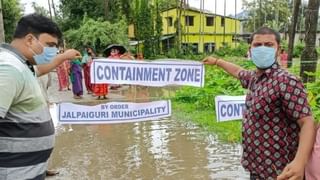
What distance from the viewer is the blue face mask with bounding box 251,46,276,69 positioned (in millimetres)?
2818

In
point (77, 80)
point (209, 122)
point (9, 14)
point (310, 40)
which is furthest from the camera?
point (9, 14)

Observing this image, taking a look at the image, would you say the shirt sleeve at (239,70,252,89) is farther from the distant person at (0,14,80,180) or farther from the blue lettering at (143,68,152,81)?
the blue lettering at (143,68,152,81)

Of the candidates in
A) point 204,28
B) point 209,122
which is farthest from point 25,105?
point 204,28

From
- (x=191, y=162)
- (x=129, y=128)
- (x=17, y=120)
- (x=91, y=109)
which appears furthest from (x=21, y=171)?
(x=129, y=128)

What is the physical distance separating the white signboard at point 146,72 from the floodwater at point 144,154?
1363mm

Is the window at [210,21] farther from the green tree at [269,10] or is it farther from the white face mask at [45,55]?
→ the white face mask at [45,55]

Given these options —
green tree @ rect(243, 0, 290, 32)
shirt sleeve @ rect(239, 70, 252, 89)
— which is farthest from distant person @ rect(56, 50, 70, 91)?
green tree @ rect(243, 0, 290, 32)

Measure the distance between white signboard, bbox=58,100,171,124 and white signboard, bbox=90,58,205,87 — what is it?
495 millimetres

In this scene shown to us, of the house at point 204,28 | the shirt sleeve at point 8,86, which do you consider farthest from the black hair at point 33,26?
the house at point 204,28

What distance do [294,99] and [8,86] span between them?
1586 millimetres

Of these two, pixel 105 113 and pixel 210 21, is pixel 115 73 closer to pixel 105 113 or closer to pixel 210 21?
pixel 105 113

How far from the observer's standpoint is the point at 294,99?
8.45ft

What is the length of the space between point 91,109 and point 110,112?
0.24 m

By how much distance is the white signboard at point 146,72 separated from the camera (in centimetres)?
510
